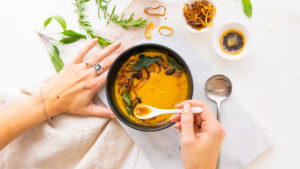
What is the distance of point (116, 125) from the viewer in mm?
1330

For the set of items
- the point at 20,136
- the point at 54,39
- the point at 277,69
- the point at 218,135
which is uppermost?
the point at 54,39

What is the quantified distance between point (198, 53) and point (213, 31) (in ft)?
0.52

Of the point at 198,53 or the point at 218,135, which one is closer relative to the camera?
the point at 218,135

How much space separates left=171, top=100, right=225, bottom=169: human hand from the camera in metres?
0.97

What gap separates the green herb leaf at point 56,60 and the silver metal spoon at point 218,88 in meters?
0.80

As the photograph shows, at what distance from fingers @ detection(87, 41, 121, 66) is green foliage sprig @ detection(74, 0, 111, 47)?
0.21ft

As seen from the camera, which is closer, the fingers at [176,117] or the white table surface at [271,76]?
the fingers at [176,117]

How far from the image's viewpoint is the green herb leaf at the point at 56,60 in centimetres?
137

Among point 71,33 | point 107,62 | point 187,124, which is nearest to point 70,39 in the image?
point 71,33

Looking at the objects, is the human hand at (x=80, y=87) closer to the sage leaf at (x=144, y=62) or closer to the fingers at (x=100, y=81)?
the fingers at (x=100, y=81)

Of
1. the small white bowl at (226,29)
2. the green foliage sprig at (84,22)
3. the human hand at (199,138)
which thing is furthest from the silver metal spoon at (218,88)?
the green foliage sprig at (84,22)

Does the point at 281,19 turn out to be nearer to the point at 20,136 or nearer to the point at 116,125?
the point at 116,125

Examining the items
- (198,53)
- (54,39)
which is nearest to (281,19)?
(198,53)

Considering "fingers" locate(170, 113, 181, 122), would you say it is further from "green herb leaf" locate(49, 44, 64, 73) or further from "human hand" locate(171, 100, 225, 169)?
"green herb leaf" locate(49, 44, 64, 73)
